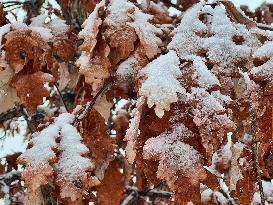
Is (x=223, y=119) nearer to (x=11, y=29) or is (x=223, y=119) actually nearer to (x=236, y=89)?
(x=236, y=89)

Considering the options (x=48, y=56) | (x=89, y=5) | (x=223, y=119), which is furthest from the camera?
(x=89, y=5)

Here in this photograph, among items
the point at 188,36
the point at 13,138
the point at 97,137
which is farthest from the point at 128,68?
the point at 13,138

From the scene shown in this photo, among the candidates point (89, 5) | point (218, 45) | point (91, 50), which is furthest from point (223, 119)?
point (89, 5)

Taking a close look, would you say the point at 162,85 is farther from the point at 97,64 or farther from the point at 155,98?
the point at 97,64

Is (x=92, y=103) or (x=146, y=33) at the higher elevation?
(x=146, y=33)

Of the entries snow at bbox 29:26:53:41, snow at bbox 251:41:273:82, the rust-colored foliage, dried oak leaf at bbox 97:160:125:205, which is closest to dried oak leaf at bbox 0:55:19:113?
the rust-colored foliage

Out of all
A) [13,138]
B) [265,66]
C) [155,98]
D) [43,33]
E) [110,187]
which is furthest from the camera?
[13,138]
